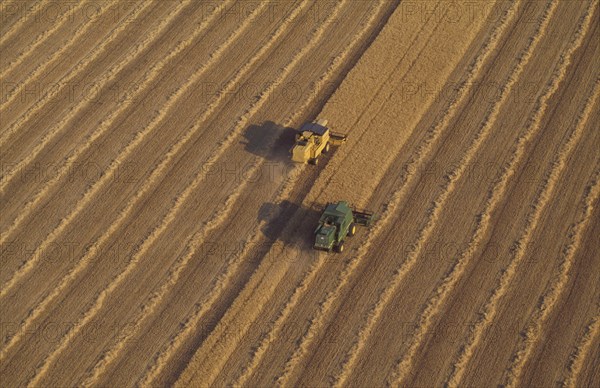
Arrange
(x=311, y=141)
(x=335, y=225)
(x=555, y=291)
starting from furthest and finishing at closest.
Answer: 1. (x=311, y=141)
2. (x=335, y=225)
3. (x=555, y=291)

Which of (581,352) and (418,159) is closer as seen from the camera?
(581,352)

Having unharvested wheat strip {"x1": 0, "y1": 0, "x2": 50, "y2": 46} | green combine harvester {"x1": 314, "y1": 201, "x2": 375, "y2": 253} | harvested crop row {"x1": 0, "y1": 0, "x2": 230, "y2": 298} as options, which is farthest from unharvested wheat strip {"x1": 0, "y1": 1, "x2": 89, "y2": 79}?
green combine harvester {"x1": 314, "y1": 201, "x2": 375, "y2": 253}

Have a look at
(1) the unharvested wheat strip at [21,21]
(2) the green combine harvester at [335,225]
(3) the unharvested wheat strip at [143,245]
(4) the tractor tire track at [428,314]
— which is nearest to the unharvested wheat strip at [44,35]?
(1) the unharvested wheat strip at [21,21]

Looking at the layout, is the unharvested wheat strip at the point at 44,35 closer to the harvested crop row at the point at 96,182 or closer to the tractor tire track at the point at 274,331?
the harvested crop row at the point at 96,182

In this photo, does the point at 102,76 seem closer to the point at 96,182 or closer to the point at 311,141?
the point at 96,182

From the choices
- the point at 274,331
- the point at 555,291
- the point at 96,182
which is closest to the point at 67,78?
the point at 96,182

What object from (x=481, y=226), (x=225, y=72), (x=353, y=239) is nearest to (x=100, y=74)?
(x=225, y=72)

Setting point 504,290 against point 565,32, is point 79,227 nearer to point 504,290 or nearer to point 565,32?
point 504,290

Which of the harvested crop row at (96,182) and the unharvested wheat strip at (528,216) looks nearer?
the unharvested wheat strip at (528,216)
